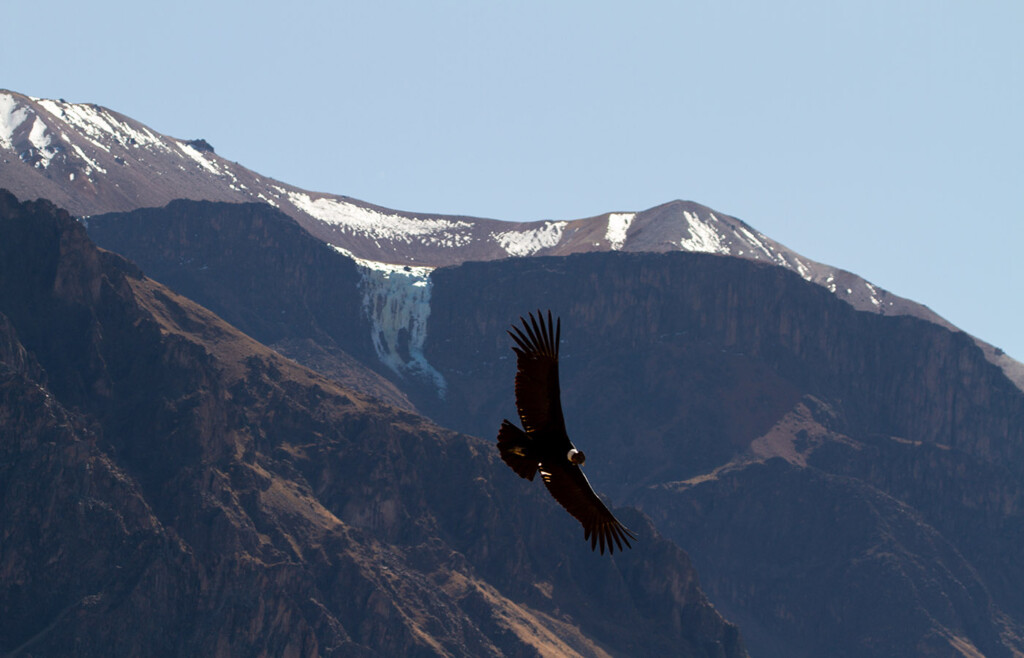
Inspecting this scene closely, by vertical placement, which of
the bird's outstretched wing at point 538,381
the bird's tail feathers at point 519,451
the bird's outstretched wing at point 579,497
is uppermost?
the bird's outstretched wing at point 538,381

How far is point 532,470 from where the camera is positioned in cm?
5097

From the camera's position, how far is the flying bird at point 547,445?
50156 millimetres

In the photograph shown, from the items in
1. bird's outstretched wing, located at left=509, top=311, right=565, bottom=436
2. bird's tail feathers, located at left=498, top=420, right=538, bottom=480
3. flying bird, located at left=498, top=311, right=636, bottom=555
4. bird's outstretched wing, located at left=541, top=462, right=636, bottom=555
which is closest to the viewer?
bird's outstretched wing, located at left=509, top=311, right=565, bottom=436

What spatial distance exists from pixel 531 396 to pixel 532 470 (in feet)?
7.39

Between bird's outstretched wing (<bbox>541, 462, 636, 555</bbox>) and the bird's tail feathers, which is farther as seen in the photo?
the bird's tail feathers

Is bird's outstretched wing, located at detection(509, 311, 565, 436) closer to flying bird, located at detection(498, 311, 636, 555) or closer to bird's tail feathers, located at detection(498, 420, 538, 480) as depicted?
flying bird, located at detection(498, 311, 636, 555)

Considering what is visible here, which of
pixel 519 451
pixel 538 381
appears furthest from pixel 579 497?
pixel 538 381

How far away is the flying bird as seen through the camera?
50.2 meters

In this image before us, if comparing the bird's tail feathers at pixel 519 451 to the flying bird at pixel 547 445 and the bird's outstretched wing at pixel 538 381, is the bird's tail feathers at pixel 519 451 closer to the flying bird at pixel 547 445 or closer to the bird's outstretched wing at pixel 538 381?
the flying bird at pixel 547 445

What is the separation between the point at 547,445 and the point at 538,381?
2037 mm

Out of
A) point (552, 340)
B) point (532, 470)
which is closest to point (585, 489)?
point (532, 470)

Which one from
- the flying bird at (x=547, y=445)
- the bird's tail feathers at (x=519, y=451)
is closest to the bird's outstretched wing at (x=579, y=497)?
the flying bird at (x=547, y=445)

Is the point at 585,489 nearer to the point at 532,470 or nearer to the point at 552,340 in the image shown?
the point at 532,470

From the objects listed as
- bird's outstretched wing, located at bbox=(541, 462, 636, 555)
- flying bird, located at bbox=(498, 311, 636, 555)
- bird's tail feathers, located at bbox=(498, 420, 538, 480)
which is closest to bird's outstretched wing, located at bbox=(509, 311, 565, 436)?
flying bird, located at bbox=(498, 311, 636, 555)
